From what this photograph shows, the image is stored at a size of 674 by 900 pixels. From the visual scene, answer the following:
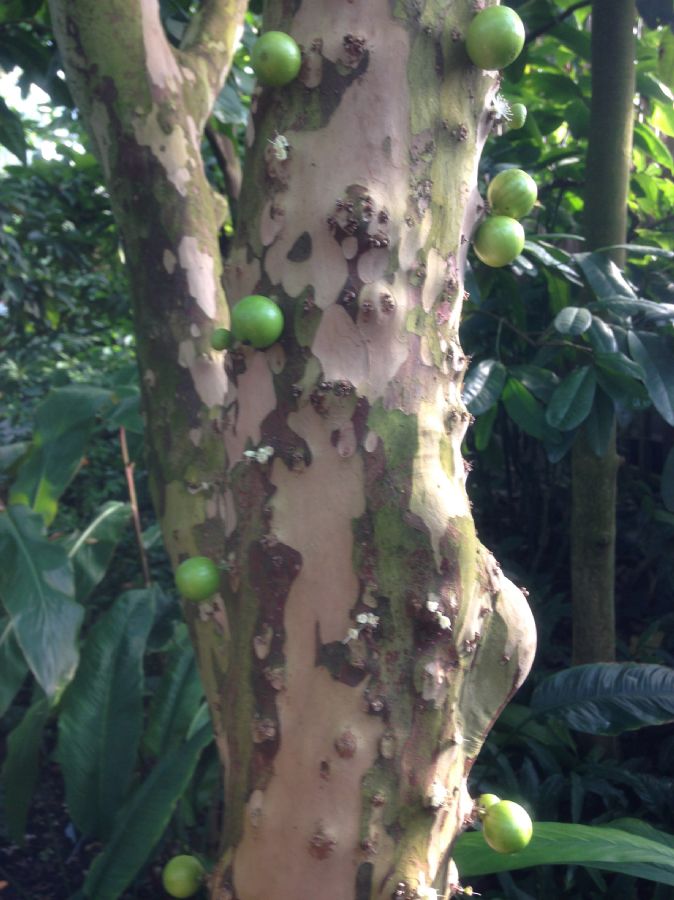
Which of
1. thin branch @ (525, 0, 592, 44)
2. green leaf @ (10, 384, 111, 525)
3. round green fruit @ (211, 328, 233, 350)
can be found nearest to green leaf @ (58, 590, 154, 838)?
green leaf @ (10, 384, 111, 525)

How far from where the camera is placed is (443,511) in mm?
615

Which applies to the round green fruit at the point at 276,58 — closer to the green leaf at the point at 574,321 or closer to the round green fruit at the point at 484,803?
the round green fruit at the point at 484,803

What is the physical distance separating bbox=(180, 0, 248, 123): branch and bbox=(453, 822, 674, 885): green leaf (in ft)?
4.07

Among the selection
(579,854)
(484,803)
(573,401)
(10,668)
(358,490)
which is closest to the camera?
(358,490)

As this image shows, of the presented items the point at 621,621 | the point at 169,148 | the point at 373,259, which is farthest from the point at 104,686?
the point at 621,621

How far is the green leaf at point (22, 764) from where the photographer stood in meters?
1.75

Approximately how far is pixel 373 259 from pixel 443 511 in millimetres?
207

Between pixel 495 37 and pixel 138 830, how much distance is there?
1452mm

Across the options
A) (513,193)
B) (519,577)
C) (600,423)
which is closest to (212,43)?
(513,193)

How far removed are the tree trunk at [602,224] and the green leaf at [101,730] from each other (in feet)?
3.48

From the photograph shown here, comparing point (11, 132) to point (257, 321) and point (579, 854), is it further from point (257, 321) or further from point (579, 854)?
point (579, 854)

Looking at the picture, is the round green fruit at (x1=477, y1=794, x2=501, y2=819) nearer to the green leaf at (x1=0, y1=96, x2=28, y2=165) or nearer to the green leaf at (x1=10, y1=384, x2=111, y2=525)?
the green leaf at (x1=10, y1=384, x2=111, y2=525)

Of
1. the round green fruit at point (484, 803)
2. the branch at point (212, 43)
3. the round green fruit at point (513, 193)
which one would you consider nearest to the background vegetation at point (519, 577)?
the branch at point (212, 43)

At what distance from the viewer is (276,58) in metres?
0.61
